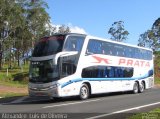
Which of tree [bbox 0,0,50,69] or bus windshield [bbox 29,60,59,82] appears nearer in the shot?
bus windshield [bbox 29,60,59,82]

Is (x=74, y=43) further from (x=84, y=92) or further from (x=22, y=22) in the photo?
(x=22, y=22)

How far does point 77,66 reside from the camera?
2462 centimetres

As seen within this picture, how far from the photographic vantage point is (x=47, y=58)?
23.4m

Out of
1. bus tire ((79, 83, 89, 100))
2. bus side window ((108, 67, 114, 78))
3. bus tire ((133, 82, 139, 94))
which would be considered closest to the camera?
bus tire ((79, 83, 89, 100))

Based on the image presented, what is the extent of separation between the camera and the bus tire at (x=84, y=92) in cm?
2522

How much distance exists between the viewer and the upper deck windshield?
23617 mm

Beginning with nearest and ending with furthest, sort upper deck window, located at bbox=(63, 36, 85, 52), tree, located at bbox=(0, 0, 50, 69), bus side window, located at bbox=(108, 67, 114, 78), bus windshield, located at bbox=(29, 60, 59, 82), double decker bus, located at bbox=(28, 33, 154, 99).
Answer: bus windshield, located at bbox=(29, 60, 59, 82)
double decker bus, located at bbox=(28, 33, 154, 99)
upper deck window, located at bbox=(63, 36, 85, 52)
bus side window, located at bbox=(108, 67, 114, 78)
tree, located at bbox=(0, 0, 50, 69)

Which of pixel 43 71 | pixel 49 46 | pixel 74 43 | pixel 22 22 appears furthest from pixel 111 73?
pixel 22 22

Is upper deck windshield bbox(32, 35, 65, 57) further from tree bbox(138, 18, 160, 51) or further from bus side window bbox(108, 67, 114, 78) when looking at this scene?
tree bbox(138, 18, 160, 51)

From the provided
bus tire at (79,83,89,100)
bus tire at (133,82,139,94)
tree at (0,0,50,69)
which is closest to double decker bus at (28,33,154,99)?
bus tire at (79,83,89,100)

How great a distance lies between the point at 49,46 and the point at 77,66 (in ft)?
6.89

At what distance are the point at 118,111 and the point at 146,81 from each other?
640 inches

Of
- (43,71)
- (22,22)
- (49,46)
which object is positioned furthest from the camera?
(22,22)

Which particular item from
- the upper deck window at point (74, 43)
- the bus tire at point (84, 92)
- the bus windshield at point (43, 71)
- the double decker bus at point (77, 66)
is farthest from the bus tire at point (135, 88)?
the bus windshield at point (43, 71)
